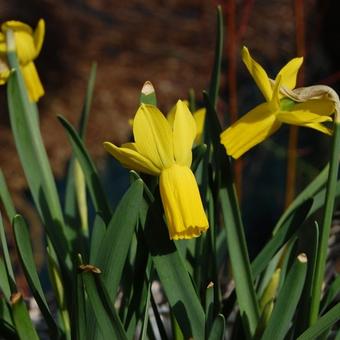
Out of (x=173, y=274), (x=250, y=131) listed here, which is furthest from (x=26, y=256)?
(x=250, y=131)

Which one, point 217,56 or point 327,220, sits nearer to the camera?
point 327,220

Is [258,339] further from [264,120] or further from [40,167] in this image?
[40,167]

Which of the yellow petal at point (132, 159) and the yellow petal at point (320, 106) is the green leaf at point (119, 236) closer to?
the yellow petal at point (132, 159)

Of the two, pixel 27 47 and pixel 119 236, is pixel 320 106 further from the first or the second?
pixel 27 47

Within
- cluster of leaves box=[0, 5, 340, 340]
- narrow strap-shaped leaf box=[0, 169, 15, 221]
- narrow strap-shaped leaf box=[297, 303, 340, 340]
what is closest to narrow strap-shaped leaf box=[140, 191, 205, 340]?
cluster of leaves box=[0, 5, 340, 340]

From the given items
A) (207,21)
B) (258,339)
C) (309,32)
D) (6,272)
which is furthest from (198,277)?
(207,21)

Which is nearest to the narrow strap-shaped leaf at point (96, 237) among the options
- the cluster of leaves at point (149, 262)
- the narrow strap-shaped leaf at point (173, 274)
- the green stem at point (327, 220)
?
the cluster of leaves at point (149, 262)

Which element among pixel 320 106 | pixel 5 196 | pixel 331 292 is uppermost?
pixel 320 106
